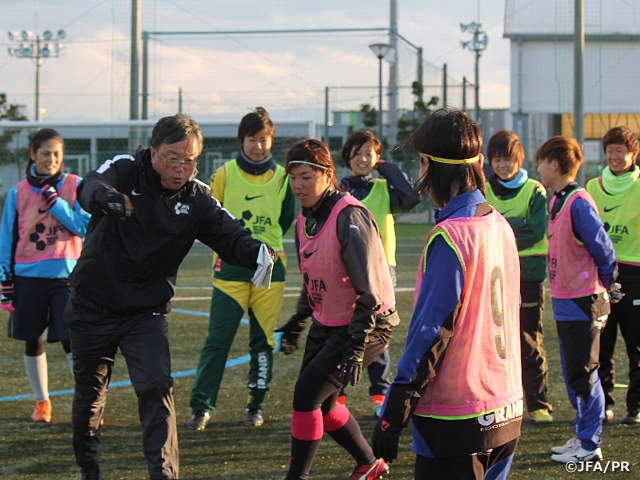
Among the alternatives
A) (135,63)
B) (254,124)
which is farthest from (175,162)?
(135,63)

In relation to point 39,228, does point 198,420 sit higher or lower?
lower

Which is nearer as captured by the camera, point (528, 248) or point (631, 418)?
point (631, 418)

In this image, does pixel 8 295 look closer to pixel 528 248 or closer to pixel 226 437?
pixel 226 437

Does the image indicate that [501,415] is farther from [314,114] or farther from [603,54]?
[314,114]

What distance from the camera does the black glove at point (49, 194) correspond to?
5.75 metres

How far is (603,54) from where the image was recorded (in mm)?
16094

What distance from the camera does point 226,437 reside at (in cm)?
547

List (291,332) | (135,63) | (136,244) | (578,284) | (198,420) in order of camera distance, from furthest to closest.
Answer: (135,63), (198,420), (578,284), (291,332), (136,244)

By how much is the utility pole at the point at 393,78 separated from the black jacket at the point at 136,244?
16.8 metres

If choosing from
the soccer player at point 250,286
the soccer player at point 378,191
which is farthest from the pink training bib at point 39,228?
the soccer player at point 378,191

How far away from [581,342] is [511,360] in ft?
7.49

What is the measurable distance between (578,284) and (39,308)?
11.9ft

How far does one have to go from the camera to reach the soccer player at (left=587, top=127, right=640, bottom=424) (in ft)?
18.7

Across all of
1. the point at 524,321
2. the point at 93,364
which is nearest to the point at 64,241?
the point at 93,364
